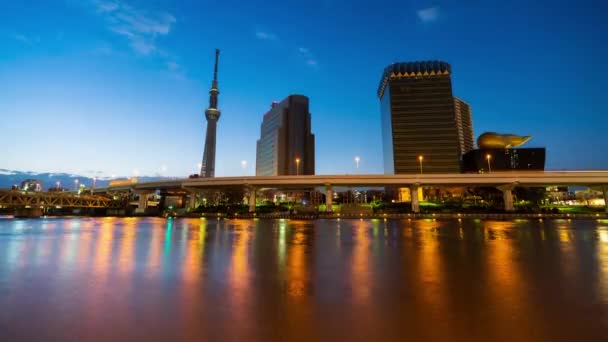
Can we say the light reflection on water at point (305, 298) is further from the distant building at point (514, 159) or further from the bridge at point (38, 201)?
the distant building at point (514, 159)

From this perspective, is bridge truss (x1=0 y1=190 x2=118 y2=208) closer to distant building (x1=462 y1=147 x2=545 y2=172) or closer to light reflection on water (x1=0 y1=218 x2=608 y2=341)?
light reflection on water (x1=0 y1=218 x2=608 y2=341)

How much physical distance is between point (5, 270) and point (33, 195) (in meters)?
106

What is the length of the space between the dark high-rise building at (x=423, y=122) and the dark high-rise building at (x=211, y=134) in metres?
111

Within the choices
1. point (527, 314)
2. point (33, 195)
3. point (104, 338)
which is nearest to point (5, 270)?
point (104, 338)

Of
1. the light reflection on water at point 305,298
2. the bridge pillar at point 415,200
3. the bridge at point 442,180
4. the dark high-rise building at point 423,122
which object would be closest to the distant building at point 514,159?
the dark high-rise building at point 423,122

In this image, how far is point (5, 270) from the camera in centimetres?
973

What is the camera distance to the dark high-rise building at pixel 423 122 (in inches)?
5374

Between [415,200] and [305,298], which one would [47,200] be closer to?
[415,200]

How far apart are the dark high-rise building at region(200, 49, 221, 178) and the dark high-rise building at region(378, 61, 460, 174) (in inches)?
4363

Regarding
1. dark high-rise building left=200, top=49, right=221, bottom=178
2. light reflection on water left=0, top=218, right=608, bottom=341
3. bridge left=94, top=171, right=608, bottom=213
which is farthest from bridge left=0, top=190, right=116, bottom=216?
light reflection on water left=0, top=218, right=608, bottom=341

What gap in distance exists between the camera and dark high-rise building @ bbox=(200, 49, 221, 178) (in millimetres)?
177375

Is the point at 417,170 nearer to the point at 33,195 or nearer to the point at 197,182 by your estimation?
the point at 197,182

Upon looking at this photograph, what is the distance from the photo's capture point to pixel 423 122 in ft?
460

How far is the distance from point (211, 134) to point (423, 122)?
429ft
